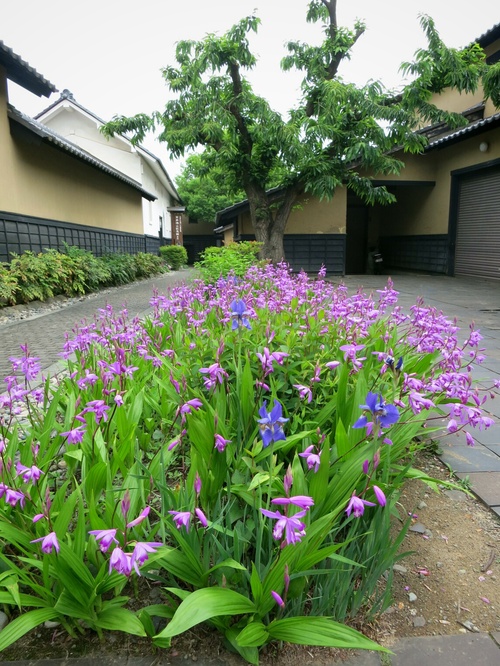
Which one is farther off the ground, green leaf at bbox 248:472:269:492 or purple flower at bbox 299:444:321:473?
purple flower at bbox 299:444:321:473

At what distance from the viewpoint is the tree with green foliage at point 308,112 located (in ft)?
36.4

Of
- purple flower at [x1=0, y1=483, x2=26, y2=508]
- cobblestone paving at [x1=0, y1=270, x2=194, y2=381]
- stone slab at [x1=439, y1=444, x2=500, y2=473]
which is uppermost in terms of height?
purple flower at [x1=0, y1=483, x2=26, y2=508]

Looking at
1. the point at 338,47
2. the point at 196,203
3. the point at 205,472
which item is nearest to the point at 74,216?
the point at 338,47

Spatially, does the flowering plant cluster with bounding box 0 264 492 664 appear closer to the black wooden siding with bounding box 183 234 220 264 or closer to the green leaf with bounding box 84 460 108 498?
the green leaf with bounding box 84 460 108 498

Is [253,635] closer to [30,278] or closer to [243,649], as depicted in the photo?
[243,649]

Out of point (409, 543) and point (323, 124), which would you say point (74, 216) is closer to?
point (323, 124)

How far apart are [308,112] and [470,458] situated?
1266cm

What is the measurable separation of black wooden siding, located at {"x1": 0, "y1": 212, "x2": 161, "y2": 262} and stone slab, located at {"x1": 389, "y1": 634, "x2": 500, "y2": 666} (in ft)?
32.0

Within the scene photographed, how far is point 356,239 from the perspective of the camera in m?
21.3

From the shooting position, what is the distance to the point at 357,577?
1.65m

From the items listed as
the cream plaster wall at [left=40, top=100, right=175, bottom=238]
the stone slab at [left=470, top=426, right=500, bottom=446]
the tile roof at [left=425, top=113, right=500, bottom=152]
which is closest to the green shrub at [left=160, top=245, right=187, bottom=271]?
the cream plaster wall at [left=40, top=100, right=175, bottom=238]

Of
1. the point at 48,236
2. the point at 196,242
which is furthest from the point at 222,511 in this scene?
the point at 196,242

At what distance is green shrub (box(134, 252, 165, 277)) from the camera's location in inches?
663

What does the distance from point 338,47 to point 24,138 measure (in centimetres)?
846
